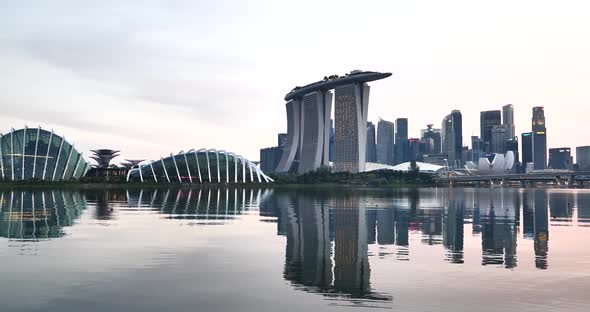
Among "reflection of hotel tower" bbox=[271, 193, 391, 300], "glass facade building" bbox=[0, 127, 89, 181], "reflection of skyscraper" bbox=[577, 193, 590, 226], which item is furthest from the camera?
"glass facade building" bbox=[0, 127, 89, 181]

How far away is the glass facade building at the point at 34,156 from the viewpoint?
602ft

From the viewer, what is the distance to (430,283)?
2152 centimetres

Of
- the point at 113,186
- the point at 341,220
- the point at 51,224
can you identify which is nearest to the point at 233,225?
the point at 341,220

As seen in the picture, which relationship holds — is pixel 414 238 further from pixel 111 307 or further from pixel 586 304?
pixel 111 307

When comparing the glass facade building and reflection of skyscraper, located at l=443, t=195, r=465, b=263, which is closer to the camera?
reflection of skyscraper, located at l=443, t=195, r=465, b=263

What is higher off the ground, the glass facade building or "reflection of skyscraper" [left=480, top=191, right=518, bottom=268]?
the glass facade building

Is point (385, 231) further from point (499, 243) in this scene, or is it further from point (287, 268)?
point (287, 268)

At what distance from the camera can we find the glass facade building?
183500 millimetres

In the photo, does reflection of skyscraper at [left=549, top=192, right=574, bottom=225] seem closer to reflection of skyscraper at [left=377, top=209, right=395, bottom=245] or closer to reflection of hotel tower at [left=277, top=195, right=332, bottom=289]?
reflection of skyscraper at [left=377, top=209, right=395, bottom=245]

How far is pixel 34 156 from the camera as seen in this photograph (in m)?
187

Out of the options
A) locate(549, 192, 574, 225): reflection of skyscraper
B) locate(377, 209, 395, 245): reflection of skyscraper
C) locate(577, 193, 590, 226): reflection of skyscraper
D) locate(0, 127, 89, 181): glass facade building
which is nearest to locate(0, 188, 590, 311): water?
locate(377, 209, 395, 245): reflection of skyscraper

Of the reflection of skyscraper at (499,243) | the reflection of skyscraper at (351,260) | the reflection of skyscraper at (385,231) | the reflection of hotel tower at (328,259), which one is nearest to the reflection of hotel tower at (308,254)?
the reflection of hotel tower at (328,259)

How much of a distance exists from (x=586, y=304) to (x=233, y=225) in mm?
30516

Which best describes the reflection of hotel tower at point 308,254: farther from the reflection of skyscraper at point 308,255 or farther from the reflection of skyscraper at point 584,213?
the reflection of skyscraper at point 584,213
